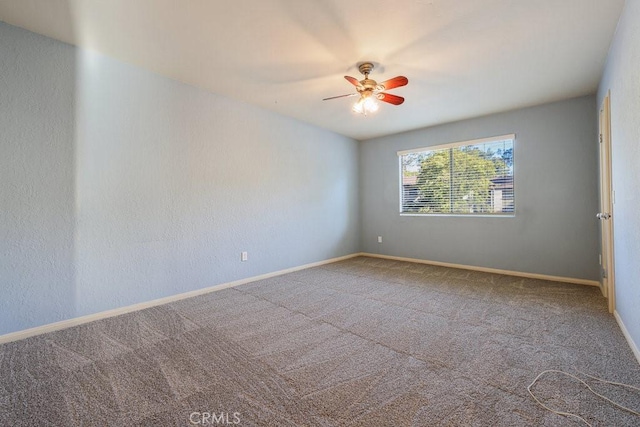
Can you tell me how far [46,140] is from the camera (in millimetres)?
2316

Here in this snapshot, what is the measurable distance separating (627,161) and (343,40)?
7.66ft

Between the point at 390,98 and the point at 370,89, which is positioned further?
the point at 390,98

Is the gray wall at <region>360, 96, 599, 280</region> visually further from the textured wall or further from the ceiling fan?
the textured wall

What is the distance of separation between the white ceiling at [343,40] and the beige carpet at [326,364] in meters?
2.47

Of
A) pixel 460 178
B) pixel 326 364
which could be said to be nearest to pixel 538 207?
pixel 460 178

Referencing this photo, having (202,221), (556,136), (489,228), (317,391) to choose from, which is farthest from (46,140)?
(556,136)

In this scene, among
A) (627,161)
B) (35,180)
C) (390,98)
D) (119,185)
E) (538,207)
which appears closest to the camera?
(627,161)

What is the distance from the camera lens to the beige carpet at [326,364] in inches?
54.8

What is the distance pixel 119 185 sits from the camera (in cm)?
271

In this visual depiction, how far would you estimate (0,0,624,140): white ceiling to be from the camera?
6.60 feet

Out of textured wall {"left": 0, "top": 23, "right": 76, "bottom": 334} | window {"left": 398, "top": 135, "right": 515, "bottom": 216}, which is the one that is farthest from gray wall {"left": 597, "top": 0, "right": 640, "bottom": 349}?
textured wall {"left": 0, "top": 23, "right": 76, "bottom": 334}

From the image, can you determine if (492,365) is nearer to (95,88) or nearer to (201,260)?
(201,260)

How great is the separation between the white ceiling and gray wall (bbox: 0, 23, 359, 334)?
1.11 feet

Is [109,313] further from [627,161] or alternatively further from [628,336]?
[627,161]
